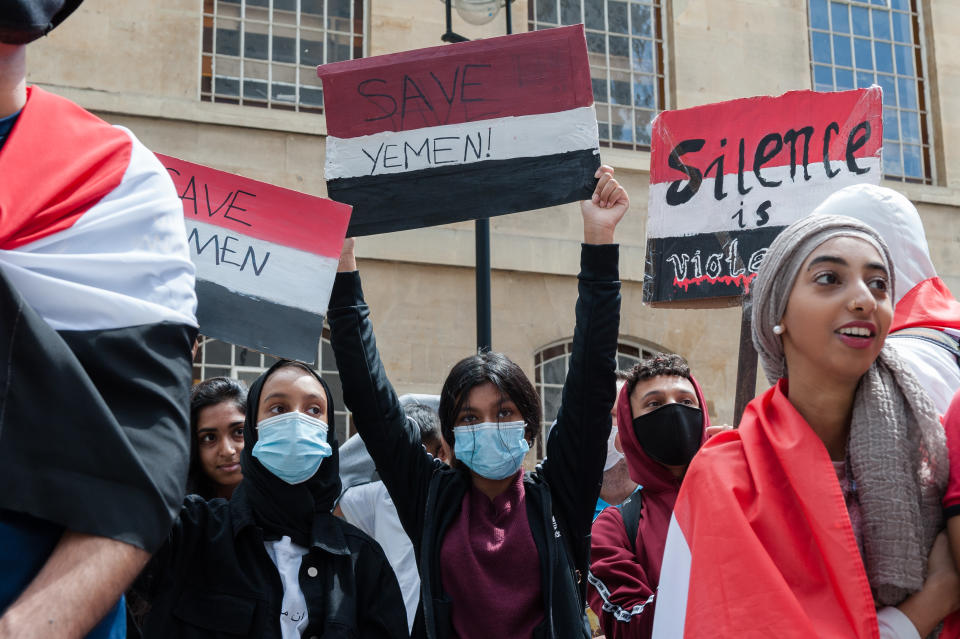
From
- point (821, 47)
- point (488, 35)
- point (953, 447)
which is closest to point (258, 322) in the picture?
point (953, 447)

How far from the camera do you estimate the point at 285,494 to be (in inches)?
131

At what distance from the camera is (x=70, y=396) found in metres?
1.31

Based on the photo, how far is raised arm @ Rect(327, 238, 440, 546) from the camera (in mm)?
3361

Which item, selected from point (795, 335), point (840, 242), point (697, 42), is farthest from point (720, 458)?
point (697, 42)

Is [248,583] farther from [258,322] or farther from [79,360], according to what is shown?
[79,360]

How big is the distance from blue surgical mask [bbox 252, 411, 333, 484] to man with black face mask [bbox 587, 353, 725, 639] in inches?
38.5

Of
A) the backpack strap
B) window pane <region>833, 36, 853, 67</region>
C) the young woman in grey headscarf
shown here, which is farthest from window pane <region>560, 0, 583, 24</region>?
the young woman in grey headscarf

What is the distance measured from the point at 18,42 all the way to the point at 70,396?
45cm

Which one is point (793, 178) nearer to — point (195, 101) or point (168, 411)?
point (168, 411)

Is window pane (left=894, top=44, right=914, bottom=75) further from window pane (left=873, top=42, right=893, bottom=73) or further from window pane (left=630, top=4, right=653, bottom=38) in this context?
window pane (left=630, top=4, right=653, bottom=38)

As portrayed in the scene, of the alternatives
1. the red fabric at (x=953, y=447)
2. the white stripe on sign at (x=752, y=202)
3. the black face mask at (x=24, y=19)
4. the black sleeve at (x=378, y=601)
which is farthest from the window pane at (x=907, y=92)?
the black face mask at (x=24, y=19)

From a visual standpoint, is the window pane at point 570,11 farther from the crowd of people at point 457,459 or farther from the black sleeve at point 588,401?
the black sleeve at point 588,401

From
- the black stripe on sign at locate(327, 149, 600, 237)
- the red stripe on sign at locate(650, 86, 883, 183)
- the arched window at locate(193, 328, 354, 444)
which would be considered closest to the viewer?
the black stripe on sign at locate(327, 149, 600, 237)

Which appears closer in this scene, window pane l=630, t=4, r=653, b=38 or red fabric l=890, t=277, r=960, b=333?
red fabric l=890, t=277, r=960, b=333
